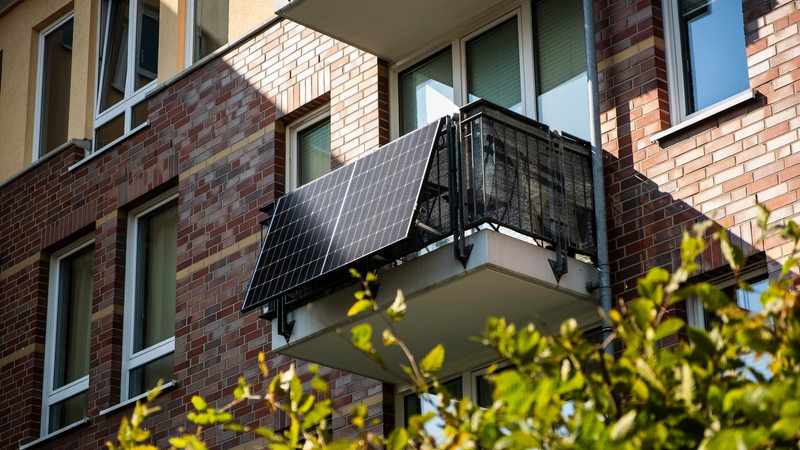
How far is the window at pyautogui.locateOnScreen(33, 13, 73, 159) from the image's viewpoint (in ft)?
55.9

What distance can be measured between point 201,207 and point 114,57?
3.22 meters

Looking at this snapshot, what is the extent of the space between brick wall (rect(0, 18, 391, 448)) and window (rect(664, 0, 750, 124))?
2.94 m

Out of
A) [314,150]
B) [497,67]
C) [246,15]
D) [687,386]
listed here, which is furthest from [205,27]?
[687,386]

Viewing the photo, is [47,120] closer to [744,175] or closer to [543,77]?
[543,77]

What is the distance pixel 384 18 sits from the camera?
11.9 m

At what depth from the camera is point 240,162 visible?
13.7 metres

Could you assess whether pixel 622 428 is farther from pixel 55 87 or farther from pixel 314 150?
pixel 55 87

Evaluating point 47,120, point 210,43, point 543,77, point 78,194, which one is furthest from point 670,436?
point 47,120

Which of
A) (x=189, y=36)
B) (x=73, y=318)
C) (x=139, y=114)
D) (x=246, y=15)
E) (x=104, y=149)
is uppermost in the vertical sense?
(x=189, y=36)

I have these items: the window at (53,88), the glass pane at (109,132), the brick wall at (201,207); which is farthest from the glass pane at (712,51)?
the window at (53,88)

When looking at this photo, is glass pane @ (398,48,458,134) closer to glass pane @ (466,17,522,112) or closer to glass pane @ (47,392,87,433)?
glass pane @ (466,17,522,112)

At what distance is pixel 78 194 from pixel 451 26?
5.56 m

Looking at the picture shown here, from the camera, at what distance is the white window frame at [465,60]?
36.7 ft

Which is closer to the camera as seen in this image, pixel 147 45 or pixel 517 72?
pixel 517 72
